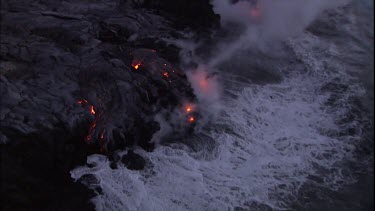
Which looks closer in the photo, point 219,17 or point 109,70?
point 109,70

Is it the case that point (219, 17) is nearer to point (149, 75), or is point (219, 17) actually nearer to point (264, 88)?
point (264, 88)

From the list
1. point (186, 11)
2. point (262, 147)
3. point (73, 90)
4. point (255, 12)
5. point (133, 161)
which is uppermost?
point (255, 12)

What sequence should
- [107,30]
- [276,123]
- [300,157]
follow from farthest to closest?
[107,30], [276,123], [300,157]

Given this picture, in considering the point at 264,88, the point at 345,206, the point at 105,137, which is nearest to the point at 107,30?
the point at 105,137

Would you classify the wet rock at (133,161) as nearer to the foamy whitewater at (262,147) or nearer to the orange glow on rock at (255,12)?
the foamy whitewater at (262,147)

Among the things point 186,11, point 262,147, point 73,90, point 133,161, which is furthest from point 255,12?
point 133,161

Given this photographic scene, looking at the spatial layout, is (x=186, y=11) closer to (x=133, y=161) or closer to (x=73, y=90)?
(x=73, y=90)
